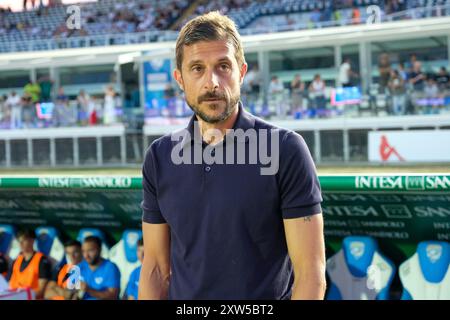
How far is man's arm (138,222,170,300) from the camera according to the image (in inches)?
90.7

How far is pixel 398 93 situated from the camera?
14008mm

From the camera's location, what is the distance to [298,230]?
208 centimetres

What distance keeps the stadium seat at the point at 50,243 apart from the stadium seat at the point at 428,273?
9.88 feet

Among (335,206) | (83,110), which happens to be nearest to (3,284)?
(335,206)

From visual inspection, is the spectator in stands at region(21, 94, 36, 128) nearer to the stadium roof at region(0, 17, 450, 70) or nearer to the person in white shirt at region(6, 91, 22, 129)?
the person in white shirt at region(6, 91, 22, 129)

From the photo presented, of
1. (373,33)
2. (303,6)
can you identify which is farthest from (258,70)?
(303,6)

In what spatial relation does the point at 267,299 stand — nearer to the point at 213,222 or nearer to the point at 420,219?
the point at 213,222

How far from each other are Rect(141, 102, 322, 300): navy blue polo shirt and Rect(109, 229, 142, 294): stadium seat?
3.97 metres

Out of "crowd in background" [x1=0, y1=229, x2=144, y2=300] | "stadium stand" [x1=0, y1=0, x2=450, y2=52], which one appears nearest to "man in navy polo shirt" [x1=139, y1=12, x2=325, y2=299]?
"crowd in background" [x1=0, y1=229, x2=144, y2=300]

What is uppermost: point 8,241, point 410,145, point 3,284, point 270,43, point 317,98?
point 270,43

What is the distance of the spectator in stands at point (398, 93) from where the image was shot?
1392 cm

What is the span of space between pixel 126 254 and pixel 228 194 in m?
4.30

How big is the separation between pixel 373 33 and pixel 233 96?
54.4 ft

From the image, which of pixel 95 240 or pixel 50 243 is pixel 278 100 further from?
pixel 95 240
